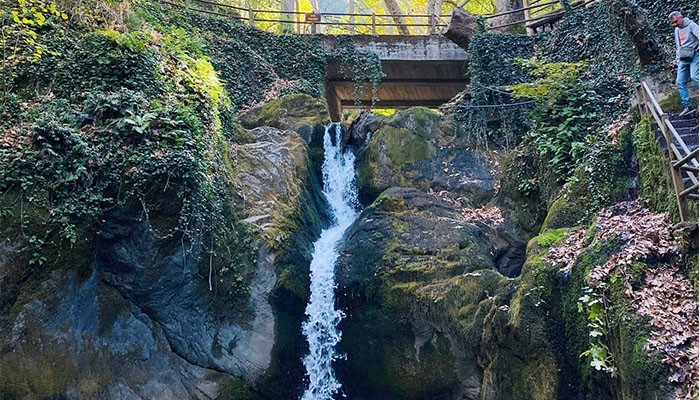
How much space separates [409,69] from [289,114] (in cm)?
572

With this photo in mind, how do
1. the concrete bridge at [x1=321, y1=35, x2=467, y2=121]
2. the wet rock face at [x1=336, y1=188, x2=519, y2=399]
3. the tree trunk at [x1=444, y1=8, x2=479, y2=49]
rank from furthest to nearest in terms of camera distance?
the concrete bridge at [x1=321, y1=35, x2=467, y2=121], the tree trunk at [x1=444, y1=8, x2=479, y2=49], the wet rock face at [x1=336, y1=188, x2=519, y2=399]

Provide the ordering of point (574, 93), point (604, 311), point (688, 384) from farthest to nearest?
1. point (574, 93)
2. point (604, 311)
3. point (688, 384)

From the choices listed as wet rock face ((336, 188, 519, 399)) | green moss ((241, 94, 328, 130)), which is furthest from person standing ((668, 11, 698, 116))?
green moss ((241, 94, 328, 130))

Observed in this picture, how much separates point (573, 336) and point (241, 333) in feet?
19.1

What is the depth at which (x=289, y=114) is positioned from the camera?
14680 mm

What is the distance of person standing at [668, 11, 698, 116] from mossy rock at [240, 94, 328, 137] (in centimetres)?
861

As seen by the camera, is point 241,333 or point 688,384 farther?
point 241,333

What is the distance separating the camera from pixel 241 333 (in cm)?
987

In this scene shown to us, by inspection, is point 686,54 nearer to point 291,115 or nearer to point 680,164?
point 680,164

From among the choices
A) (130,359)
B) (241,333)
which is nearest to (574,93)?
(241,333)

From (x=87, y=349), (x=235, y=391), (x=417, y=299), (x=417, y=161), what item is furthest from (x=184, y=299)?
(x=417, y=161)

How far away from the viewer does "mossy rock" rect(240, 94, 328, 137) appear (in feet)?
47.4

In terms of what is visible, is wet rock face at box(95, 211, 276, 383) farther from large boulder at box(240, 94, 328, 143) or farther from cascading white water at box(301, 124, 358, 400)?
large boulder at box(240, 94, 328, 143)

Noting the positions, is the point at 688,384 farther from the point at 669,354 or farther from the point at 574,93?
the point at 574,93
